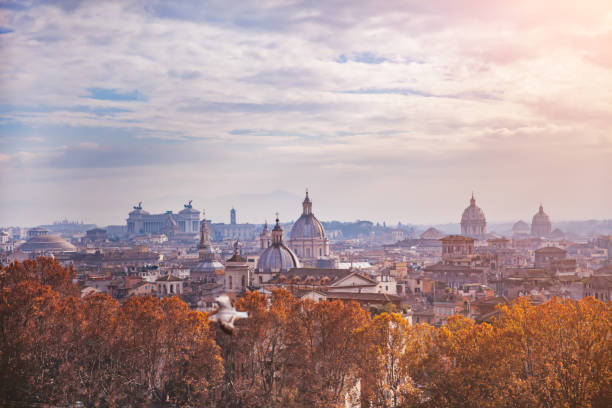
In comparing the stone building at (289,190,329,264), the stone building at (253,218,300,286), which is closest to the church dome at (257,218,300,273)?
the stone building at (253,218,300,286)

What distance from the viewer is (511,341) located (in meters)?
19.2

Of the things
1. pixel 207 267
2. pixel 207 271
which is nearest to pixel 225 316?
pixel 207 271

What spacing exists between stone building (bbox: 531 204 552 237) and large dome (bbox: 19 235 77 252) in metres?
83.5

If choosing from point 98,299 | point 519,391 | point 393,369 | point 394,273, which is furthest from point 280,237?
point 519,391

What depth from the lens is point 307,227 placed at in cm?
8444

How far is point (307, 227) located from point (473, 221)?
A: 57.7 meters

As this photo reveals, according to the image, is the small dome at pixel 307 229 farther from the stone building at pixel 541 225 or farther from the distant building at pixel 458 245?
the stone building at pixel 541 225

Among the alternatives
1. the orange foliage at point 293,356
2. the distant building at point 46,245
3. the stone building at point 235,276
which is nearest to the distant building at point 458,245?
the stone building at point 235,276

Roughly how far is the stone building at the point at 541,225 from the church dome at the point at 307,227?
7673 centimetres

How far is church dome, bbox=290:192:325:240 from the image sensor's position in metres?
84.2

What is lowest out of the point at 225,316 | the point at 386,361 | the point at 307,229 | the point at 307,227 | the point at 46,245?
the point at 386,361

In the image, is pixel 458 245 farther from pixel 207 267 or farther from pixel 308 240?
pixel 207 267

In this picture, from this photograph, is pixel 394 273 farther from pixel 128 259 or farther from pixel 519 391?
pixel 519 391

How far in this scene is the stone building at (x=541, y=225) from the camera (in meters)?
151
